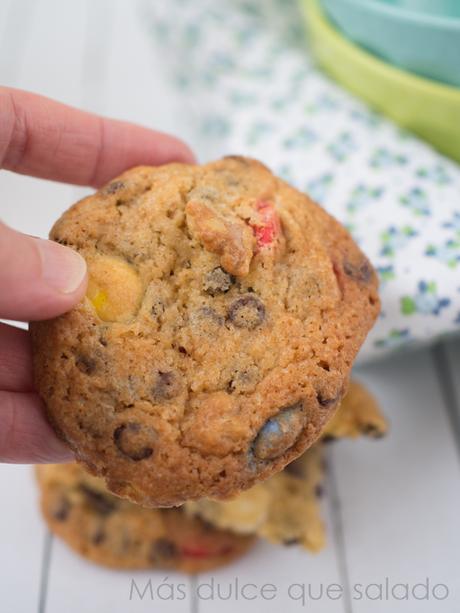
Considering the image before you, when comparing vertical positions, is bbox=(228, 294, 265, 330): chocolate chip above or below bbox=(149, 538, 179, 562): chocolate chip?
above

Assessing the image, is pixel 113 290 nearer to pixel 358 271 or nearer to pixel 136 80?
pixel 358 271

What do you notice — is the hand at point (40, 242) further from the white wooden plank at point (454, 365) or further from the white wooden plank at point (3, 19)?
the white wooden plank at point (3, 19)

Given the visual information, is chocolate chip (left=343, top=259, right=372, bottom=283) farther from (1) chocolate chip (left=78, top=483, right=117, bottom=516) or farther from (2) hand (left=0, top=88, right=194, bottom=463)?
(1) chocolate chip (left=78, top=483, right=117, bottom=516)

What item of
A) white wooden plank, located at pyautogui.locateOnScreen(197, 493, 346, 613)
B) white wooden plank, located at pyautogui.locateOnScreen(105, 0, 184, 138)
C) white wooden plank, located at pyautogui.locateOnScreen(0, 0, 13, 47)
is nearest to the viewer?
white wooden plank, located at pyautogui.locateOnScreen(197, 493, 346, 613)

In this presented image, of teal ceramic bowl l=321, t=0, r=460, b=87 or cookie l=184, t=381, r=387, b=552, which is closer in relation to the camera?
cookie l=184, t=381, r=387, b=552

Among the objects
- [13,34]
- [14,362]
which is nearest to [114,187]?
[14,362]

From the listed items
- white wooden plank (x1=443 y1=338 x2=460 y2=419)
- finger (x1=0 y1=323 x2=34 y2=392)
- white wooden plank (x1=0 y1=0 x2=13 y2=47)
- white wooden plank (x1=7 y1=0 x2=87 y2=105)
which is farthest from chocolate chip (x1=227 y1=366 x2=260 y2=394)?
white wooden plank (x1=0 y1=0 x2=13 y2=47)

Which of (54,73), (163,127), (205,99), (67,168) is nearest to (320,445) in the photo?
(67,168)
